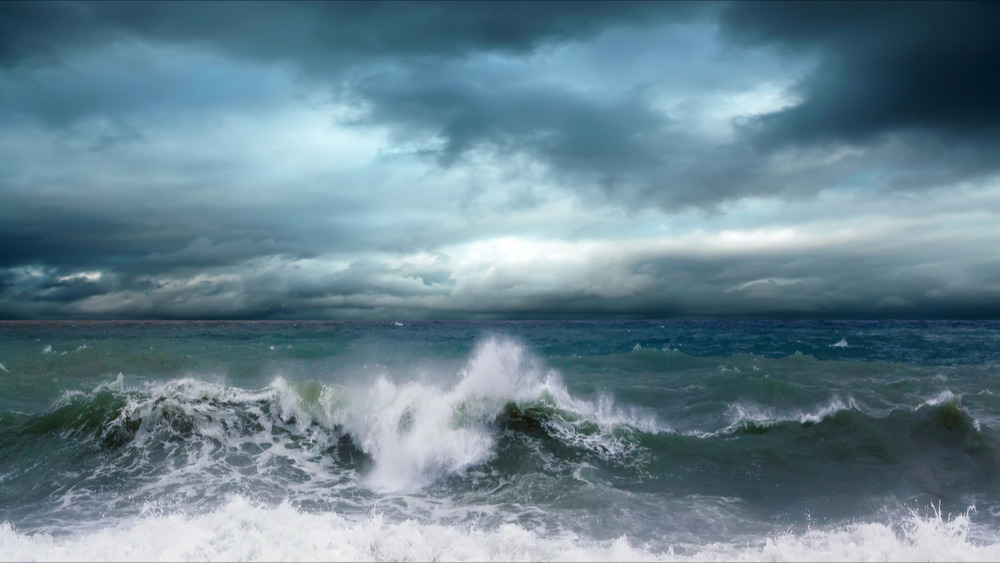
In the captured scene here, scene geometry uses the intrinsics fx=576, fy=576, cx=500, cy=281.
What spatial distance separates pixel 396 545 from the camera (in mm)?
7203

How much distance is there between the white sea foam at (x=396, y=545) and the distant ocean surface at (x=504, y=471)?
0.03 meters

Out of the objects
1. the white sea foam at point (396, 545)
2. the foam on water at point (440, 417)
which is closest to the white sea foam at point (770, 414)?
the foam on water at point (440, 417)

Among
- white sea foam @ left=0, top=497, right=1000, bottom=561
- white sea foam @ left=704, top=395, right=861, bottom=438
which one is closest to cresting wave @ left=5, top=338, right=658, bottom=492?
white sea foam @ left=704, top=395, right=861, bottom=438

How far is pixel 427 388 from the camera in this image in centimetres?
1470

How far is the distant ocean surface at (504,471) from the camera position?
24.4 ft

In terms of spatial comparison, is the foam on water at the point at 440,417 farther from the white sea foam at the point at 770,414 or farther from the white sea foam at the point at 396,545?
the white sea foam at the point at 396,545

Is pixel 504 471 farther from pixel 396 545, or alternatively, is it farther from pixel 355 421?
pixel 396 545

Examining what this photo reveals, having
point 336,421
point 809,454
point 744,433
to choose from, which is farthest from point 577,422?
point 336,421

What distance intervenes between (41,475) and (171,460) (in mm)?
2391

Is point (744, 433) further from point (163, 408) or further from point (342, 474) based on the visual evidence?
point (163, 408)

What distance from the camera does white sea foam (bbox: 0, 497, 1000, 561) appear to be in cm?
694

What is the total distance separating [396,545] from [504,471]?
186 inches

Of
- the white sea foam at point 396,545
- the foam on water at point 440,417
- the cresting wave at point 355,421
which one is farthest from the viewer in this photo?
the cresting wave at point 355,421

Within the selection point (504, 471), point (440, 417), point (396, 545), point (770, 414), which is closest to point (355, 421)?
point (440, 417)
